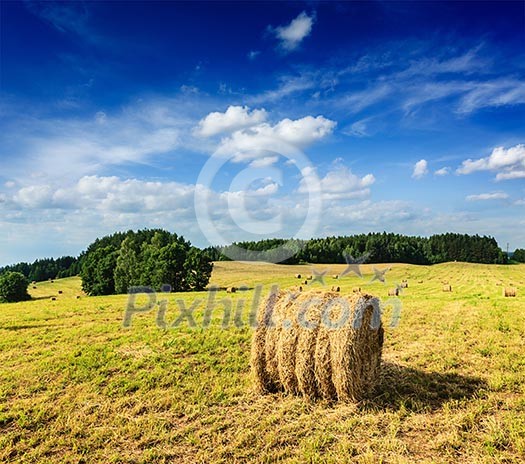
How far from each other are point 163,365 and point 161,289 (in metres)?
37.8

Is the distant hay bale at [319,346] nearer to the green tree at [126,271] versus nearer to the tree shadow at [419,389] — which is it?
the tree shadow at [419,389]

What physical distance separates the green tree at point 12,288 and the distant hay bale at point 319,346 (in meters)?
58.8

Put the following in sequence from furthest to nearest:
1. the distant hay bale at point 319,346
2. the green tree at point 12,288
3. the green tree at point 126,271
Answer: the green tree at point 12,288, the green tree at point 126,271, the distant hay bale at point 319,346

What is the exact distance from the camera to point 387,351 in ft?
32.3

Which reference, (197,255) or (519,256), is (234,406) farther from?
(519,256)

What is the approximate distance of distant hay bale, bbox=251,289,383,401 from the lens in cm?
676

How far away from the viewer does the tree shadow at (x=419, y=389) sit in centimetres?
665

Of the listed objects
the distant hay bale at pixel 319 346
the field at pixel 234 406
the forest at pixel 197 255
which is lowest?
the field at pixel 234 406

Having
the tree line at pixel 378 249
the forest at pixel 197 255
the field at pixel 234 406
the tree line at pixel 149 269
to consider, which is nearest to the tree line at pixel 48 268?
the forest at pixel 197 255

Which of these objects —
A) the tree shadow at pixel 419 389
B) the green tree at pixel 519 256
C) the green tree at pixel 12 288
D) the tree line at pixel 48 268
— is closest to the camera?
the tree shadow at pixel 419 389

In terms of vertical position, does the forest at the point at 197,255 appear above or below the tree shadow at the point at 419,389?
above

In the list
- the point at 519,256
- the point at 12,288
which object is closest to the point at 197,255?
the point at 12,288

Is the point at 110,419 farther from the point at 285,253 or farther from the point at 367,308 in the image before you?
the point at 285,253

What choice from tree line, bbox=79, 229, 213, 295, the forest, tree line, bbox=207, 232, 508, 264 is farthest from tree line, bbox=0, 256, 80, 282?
tree line, bbox=79, 229, 213, 295
